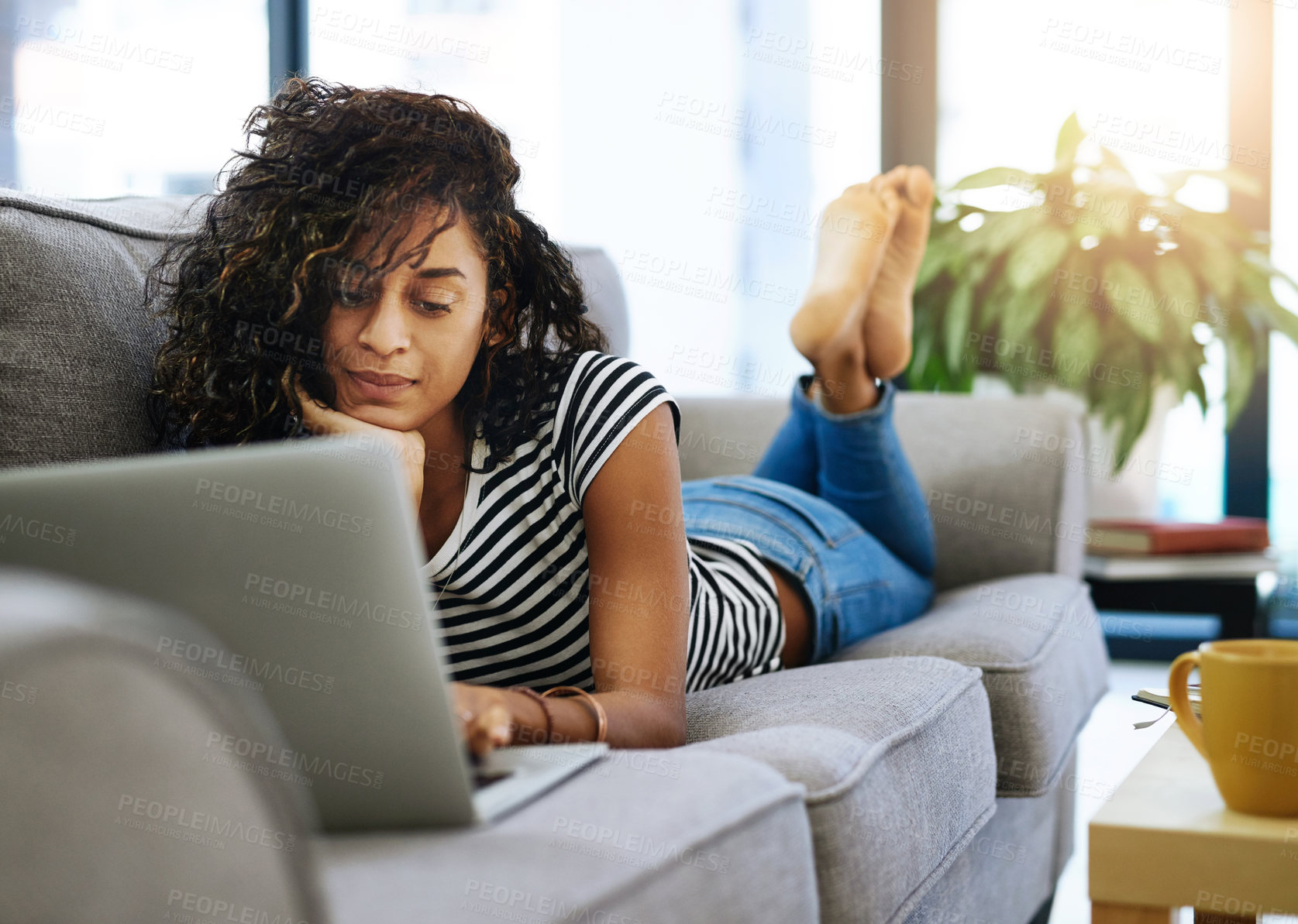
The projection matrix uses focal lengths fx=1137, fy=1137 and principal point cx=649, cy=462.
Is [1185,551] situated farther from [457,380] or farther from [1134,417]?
[457,380]

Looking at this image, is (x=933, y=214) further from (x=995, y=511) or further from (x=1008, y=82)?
(x=995, y=511)

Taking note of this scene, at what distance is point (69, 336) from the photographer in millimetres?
831

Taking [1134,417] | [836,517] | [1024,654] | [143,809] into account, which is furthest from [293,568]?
[1134,417]

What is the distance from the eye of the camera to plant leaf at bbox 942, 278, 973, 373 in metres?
2.21

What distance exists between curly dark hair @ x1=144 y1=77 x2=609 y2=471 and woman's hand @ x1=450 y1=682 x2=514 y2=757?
0.29m

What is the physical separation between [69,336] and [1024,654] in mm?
899

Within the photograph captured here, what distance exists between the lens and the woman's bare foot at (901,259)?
5.21 feet

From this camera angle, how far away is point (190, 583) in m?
0.50

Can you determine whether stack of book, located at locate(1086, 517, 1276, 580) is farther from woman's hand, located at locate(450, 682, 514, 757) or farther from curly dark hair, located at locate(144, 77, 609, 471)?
woman's hand, located at locate(450, 682, 514, 757)

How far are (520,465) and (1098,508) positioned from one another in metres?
1.77

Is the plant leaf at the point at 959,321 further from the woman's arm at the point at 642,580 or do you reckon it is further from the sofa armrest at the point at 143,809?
the sofa armrest at the point at 143,809

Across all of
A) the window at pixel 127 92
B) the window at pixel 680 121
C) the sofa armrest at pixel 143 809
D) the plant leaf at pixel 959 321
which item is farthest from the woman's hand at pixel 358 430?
the window at pixel 680 121

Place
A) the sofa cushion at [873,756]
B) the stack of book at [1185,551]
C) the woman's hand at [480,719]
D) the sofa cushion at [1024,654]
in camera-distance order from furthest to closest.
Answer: the stack of book at [1185,551]
the sofa cushion at [1024,654]
the sofa cushion at [873,756]
the woman's hand at [480,719]

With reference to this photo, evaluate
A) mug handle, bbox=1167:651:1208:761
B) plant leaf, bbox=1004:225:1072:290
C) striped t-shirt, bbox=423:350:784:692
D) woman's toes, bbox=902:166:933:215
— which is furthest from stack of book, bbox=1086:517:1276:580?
striped t-shirt, bbox=423:350:784:692
